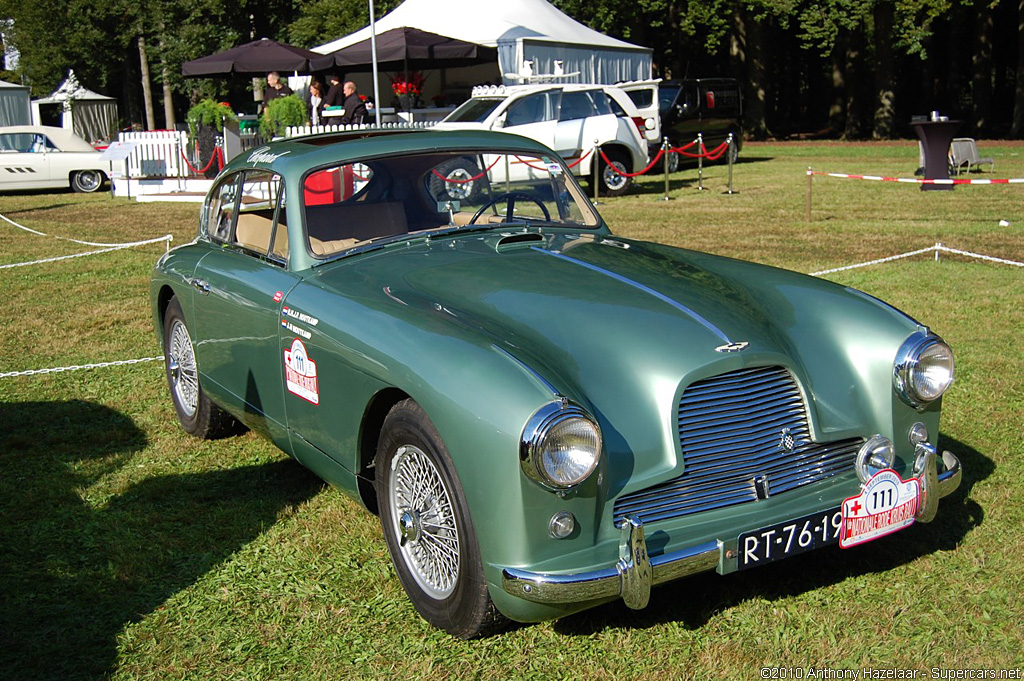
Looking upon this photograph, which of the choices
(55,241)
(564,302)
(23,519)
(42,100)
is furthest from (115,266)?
(42,100)

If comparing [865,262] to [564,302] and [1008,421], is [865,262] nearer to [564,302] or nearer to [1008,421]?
[1008,421]

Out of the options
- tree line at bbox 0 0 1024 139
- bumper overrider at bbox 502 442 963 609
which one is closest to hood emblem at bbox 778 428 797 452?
bumper overrider at bbox 502 442 963 609

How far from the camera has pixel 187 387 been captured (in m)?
5.83

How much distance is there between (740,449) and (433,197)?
2.13 meters

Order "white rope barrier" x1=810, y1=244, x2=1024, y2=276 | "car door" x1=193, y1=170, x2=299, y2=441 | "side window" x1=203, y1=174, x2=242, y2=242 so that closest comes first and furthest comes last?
"car door" x1=193, y1=170, x2=299, y2=441
"side window" x1=203, y1=174, x2=242, y2=242
"white rope barrier" x1=810, y1=244, x2=1024, y2=276

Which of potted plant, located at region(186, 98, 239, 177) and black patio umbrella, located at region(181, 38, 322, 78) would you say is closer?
potted plant, located at region(186, 98, 239, 177)

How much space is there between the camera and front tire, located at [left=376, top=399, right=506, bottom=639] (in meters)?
3.27

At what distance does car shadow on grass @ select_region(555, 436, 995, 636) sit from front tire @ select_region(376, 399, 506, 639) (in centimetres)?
38

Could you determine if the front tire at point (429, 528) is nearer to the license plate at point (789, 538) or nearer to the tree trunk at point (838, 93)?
the license plate at point (789, 538)

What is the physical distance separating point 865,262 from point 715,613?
757cm

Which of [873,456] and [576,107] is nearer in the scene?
[873,456]

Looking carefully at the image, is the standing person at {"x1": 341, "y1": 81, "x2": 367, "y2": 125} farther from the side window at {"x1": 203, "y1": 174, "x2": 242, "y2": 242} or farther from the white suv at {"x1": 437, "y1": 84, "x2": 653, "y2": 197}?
the side window at {"x1": 203, "y1": 174, "x2": 242, "y2": 242}

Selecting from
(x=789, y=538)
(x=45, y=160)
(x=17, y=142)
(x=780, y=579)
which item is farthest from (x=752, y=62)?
(x=789, y=538)

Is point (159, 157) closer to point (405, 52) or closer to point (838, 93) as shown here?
point (405, 52)
